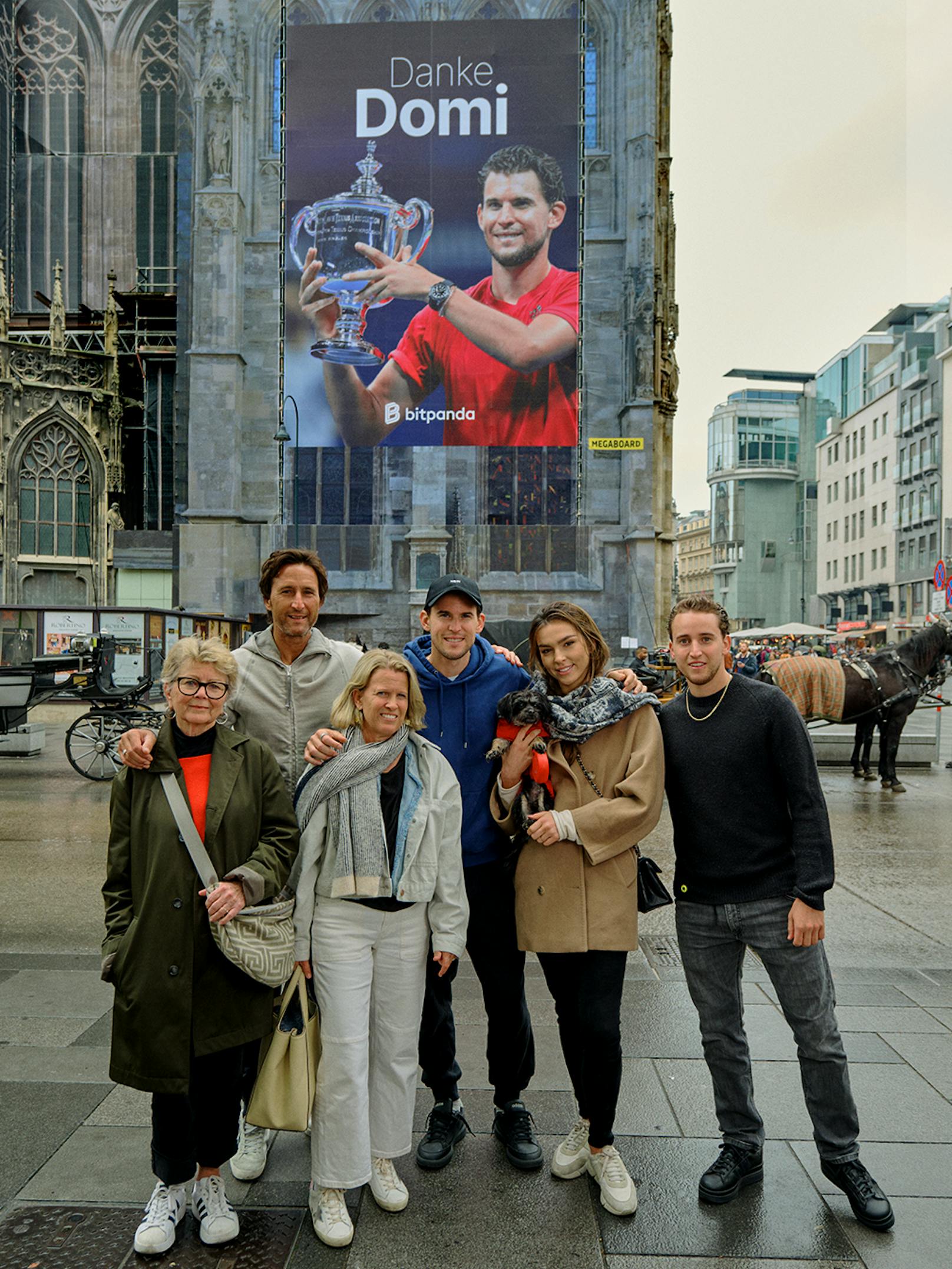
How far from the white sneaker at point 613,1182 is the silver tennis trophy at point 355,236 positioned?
2677 cm

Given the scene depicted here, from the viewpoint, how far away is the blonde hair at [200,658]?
3.02 meters

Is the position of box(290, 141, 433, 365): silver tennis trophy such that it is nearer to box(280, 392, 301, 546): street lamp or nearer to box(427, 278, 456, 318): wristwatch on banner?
box(427, 278, 456, 318): wristwatch on banner

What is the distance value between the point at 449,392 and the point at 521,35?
10.1m

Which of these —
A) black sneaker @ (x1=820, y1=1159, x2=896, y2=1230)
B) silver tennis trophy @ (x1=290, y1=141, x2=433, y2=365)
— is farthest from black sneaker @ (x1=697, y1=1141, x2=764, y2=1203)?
silver tennis trophy @ (x1=290, y1=141, x2=433, y2=365)

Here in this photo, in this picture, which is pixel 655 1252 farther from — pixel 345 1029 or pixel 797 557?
pixel 797 557

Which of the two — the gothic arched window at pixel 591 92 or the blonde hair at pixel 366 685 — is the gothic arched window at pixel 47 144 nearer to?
the gothic arched window at pixel 591 92

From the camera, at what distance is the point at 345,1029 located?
10.0ft

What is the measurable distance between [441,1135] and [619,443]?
84.3 feet

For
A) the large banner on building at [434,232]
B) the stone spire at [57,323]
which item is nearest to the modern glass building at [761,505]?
the large banner on building at [434,232]

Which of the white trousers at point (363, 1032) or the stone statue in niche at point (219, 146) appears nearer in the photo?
the white trousers at point (363, 1032)

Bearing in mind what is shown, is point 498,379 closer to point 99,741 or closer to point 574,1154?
point 99,741

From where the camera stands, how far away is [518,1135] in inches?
132

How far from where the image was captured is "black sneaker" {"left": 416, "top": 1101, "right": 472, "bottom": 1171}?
3275mm

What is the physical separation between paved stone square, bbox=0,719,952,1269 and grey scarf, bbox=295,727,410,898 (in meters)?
1.00
